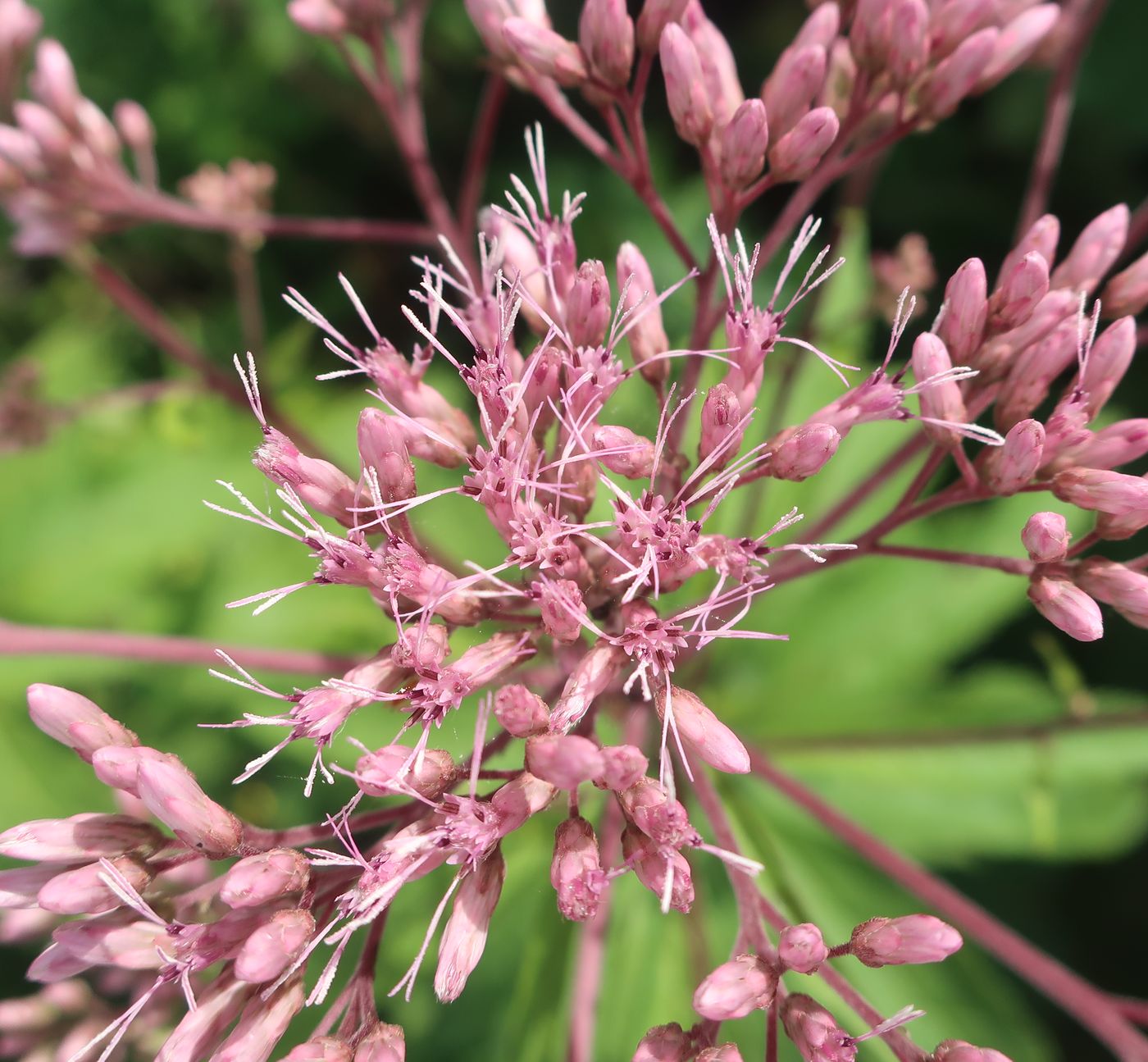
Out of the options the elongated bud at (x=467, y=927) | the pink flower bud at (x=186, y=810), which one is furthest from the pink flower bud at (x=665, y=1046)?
the pink flower bud at (x=186, y=810)

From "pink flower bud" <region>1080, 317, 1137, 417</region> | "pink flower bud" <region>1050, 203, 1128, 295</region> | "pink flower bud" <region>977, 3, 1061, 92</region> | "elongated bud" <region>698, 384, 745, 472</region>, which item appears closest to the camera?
"elongated bud" <region>698, 384, 745, 472</region>

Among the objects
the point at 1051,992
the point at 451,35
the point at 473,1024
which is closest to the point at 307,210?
the point at 451,35

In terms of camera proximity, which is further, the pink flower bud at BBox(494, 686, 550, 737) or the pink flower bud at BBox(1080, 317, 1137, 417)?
the pink flower bud at BBox(1080, 317, 1137, 417)

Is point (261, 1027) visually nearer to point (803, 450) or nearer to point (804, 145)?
point (803, 450)

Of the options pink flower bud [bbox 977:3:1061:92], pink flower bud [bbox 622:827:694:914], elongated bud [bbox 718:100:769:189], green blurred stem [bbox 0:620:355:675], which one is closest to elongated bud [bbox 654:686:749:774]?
pink flower bud [bbox 622:827:694:914]

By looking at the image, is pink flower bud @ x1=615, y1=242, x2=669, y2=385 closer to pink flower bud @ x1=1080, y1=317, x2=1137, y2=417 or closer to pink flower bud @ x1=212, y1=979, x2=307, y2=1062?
pink flower bud @ x1=1080, y1=317, x2=1137, y2=417

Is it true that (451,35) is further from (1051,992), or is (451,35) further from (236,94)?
(1051,992)
